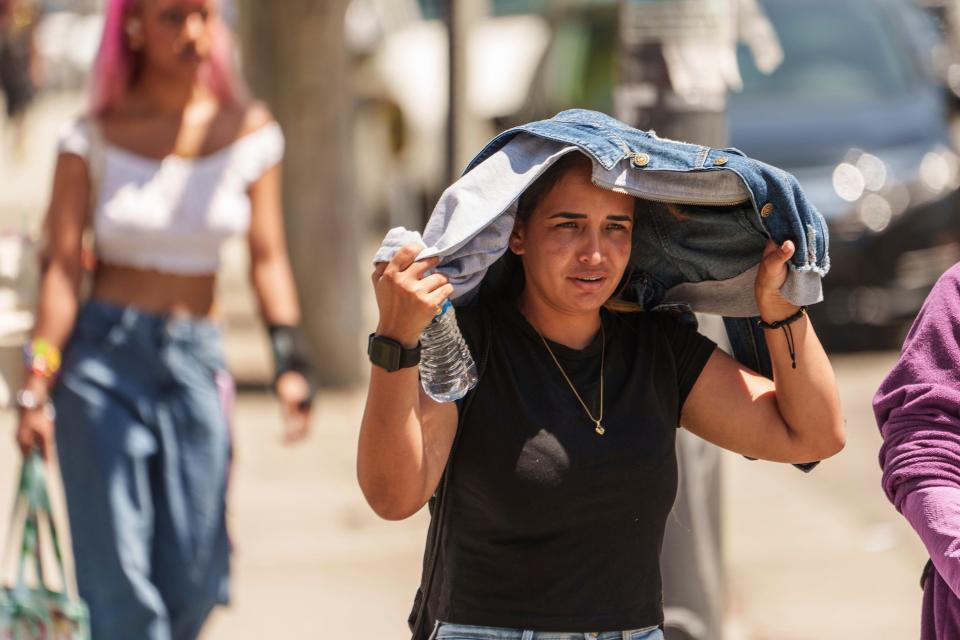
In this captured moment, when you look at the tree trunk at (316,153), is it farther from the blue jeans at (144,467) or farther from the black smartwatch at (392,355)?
the black smartwatch at (392,355)

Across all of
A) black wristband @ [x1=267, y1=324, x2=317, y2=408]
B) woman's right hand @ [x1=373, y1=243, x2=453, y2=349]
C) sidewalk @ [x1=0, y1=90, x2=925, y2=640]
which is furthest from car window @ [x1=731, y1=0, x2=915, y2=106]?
woman's right hand @ [x1=373, y1=243, x2=453, y2=349]

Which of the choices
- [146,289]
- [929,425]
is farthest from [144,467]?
[929,425]

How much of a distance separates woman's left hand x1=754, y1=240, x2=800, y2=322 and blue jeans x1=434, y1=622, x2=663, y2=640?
2.02 feet

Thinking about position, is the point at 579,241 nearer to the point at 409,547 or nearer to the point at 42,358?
the point at 42,358

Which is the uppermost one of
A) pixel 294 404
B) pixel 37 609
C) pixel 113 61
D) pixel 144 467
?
pixel 113 61

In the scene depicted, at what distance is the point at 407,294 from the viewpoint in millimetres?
2594

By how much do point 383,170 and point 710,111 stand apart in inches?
426

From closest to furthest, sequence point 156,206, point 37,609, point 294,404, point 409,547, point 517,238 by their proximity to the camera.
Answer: point 517,238 < point 37,609 < point 156,206 < point 294,404 < point 409,547

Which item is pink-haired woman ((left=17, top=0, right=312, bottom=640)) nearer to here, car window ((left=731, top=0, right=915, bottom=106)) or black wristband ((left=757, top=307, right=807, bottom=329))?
black wristband ((left=757, top=307, right=807, bottom=329))

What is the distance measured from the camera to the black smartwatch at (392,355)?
2615 millimetres

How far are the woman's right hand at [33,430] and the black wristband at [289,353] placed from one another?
0.66m

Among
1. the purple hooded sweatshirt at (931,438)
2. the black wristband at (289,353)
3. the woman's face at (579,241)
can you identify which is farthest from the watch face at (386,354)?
the black wristband at (289,353)

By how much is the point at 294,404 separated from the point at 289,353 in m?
0.15

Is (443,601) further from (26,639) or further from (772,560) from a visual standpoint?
(772,560)
